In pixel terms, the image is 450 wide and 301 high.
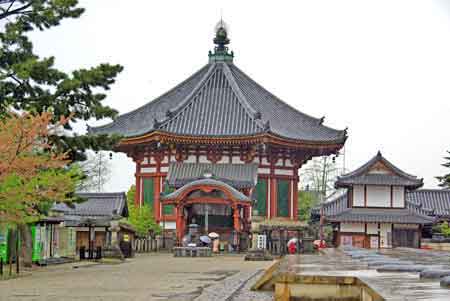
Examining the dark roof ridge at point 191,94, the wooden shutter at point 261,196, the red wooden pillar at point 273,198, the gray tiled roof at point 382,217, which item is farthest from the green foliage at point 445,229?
the dark roof ridge at point 191,94

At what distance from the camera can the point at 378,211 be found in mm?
48188

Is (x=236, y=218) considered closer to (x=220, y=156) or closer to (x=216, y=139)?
(x=216, y=139)

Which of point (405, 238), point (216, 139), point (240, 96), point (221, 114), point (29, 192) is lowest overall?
point (405, 238)

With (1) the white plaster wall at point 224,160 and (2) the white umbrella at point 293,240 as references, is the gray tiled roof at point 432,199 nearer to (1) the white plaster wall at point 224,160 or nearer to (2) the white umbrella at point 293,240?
(2) the white umbrella at point 293,240

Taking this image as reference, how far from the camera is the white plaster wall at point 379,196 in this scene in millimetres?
48688

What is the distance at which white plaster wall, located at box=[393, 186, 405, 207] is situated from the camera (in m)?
48.6

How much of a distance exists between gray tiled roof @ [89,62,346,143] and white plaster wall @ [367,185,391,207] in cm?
625

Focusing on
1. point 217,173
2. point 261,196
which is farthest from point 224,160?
point 261,196

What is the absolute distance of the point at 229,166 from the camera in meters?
52.8

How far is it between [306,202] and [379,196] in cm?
3000

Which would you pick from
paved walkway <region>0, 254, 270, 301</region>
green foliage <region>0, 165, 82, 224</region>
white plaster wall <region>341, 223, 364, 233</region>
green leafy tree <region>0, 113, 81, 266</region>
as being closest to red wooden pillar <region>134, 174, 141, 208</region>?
white plaster wall <region>341, 223, 364, 233</region>

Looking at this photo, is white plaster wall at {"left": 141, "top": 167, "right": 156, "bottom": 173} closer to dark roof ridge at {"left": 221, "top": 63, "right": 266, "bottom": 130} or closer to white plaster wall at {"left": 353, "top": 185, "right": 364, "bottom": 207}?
dark roof ridge at {"left": 221, "top": 63, "right": 266, "bottom": 130}

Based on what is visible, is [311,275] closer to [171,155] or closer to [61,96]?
[61,96]

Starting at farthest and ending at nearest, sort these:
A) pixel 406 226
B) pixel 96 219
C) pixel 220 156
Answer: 1. pixel 220 156
2. pixel 406 226
3. pixel 96 219
